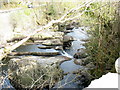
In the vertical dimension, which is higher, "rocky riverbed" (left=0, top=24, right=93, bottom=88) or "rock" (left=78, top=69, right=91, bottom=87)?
"rocky riverbed" (left=0, top=24, right=93, bottom=88)

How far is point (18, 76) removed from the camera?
6539 mm

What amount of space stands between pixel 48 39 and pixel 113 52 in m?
9.30

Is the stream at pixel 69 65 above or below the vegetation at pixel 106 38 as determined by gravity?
below

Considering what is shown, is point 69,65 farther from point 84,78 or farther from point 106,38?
point 106,38

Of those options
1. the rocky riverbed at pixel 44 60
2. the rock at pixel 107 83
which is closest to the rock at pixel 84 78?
the rocky riverbed at pixel 44 60

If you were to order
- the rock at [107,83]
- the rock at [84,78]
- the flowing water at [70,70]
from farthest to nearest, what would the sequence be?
1. the rock at [84,78]
2. the flowing water at [70,70]
3. the rock at [107,83]

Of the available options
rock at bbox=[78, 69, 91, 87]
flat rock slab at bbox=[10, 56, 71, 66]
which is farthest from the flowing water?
flat rock slab at bbox=[10, 56, 71, 66]

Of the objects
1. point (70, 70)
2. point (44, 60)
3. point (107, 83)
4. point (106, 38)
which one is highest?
point (106, 38)

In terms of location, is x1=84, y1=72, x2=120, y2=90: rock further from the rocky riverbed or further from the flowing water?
the rocky riverbed

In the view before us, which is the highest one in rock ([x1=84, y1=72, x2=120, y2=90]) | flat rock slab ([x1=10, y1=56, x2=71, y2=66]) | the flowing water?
rock ([x1=84, y1=72, x2=120, y2=90])

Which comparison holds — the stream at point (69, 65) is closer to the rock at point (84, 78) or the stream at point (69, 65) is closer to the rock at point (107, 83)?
the rock at point (84, 78)

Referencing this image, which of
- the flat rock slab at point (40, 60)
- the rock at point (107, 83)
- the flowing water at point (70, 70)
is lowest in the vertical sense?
the flowing water at point (70, 70)

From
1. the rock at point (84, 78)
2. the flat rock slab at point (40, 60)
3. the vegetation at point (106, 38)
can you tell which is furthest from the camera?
the flat rock slab at point (40, 60)

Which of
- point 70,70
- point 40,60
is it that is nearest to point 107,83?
point 70,70
